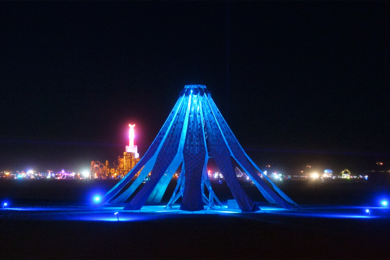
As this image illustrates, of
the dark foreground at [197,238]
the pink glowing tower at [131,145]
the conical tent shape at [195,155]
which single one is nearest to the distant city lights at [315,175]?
the pink glowing tower at [131,145]

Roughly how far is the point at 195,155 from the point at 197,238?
26.0 ft

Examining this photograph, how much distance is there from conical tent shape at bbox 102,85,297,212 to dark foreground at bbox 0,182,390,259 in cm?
255

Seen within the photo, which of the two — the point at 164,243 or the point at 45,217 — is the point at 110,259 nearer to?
the point at 164,243

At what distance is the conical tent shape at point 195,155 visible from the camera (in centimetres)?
1883

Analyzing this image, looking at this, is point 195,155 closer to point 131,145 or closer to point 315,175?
point 131,145

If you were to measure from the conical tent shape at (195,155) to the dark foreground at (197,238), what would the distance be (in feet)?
8.36

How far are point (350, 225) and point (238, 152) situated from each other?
22.0 feet

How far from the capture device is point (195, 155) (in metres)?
19.3

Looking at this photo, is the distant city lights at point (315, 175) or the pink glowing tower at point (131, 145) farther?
the distant city lights at point (315, 175)

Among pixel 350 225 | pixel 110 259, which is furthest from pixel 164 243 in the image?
pixel 350 225

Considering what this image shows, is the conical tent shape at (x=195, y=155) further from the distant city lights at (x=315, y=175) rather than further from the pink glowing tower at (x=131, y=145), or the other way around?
the distant city lights at (x=315, y=175)

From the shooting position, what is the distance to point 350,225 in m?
14.4

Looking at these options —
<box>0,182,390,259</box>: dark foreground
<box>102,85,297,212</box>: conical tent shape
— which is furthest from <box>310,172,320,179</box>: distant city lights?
<box>0,182,390,259</box>: dark foreground

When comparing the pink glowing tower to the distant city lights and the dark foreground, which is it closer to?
the distant city lights
